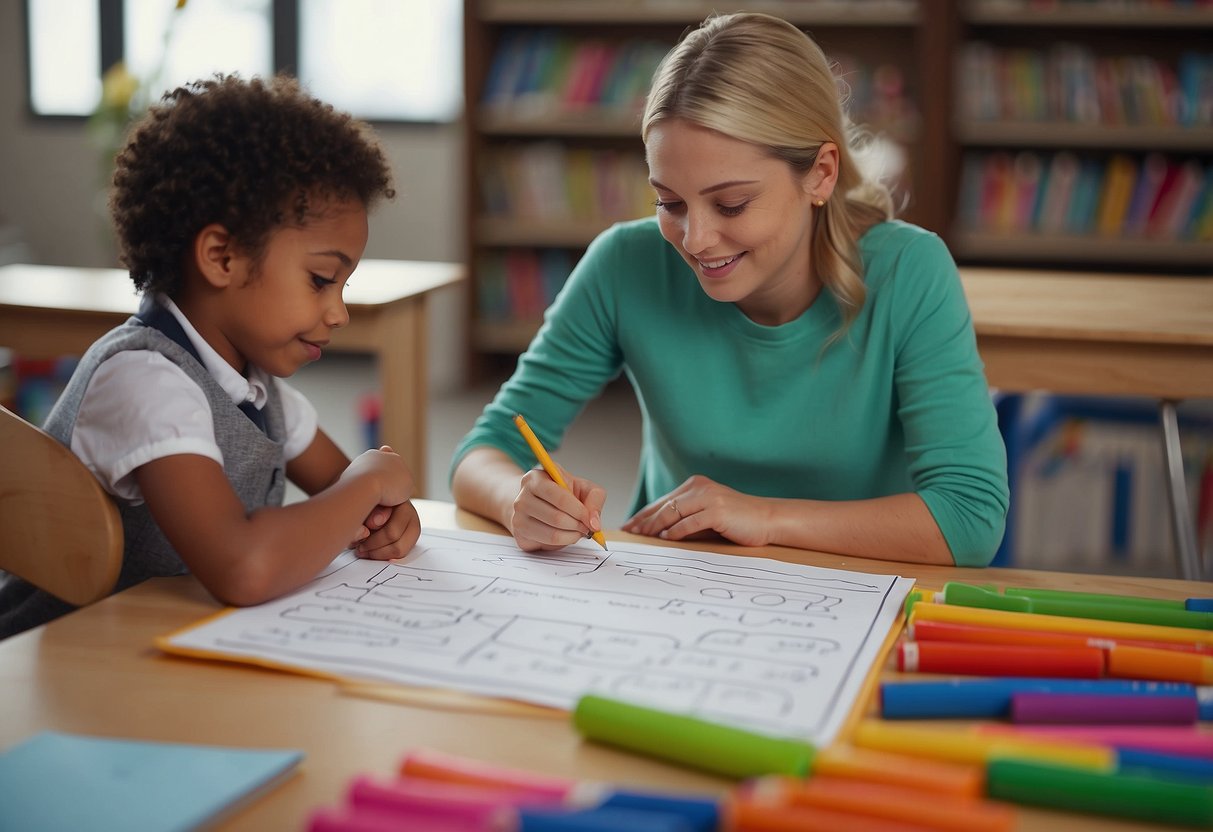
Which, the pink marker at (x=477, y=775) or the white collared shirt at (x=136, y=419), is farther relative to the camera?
the white collared shirt at (x=136, y=419)

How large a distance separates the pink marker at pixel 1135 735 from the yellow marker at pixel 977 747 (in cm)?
2

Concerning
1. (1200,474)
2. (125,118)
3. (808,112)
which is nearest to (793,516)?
(808,112)

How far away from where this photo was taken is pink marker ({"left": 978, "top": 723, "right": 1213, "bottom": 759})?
0.67 m

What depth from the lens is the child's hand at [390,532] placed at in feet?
3.43

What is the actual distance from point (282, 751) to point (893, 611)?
1.55 feet

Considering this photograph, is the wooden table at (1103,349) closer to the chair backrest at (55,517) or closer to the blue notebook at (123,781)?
the chair backrest at (55,517)

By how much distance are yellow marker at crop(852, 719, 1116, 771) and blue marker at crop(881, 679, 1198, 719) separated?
0.15ft

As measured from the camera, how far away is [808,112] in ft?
4.24

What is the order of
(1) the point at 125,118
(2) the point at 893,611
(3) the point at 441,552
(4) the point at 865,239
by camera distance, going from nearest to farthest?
(2) the point at 893,611 → (3) the point at 441,552 → (4) the point at 865,239 → (1) the point at 125,118

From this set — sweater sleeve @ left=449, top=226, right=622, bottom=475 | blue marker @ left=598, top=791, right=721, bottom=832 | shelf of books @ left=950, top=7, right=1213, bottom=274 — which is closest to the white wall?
shelf of books @ left=950, top=7, right=1213, bottom=274

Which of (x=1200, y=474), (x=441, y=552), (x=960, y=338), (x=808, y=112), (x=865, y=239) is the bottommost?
(x=1200, y=474)

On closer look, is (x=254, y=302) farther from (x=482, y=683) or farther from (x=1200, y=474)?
→ (x=1200, y=474)

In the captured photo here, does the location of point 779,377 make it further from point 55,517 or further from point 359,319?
point 359,319

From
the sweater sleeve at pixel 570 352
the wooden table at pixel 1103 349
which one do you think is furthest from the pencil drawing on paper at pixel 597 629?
the wooden table at pixel 1103 349
